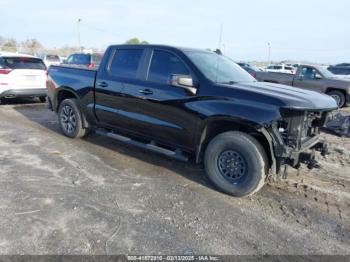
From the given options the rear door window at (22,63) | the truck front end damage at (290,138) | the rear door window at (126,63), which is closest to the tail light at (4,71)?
the rear door window at (22,63)

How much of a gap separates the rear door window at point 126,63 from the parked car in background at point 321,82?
30.7 feet

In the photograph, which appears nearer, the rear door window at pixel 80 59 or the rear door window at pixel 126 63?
the rear door window at pixel 126 63

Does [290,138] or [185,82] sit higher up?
[185,82]

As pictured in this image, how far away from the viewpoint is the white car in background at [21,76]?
9.31 metres

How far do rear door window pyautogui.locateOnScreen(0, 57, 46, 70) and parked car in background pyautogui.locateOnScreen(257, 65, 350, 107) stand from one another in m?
8.98

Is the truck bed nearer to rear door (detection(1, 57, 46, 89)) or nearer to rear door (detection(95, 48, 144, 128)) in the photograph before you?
rear door (detection(1, 57, 46, 89))

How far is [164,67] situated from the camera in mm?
4848

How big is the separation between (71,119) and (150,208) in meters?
3.40

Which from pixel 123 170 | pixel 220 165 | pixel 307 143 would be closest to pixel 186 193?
pixel 220 165

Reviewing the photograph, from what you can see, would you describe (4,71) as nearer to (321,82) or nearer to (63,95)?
(63,95)

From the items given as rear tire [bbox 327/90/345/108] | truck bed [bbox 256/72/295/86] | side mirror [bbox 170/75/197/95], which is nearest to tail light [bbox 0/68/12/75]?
side mirror [bbox 170/75/197/95]

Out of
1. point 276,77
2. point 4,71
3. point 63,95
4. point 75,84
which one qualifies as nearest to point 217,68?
point 75,84

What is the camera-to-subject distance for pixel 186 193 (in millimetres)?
4344

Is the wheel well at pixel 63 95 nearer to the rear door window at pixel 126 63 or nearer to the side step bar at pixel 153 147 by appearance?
the side step bar at pixel 153 147
